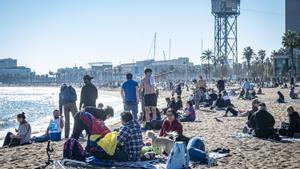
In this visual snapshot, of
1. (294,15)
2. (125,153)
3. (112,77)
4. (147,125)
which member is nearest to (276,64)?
(294,15)

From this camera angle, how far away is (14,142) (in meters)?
11.8

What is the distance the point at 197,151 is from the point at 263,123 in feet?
10.9

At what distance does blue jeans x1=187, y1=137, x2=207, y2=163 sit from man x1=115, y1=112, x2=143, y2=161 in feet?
3.19

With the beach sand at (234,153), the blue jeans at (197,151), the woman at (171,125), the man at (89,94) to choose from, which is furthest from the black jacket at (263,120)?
the man at (89,94)

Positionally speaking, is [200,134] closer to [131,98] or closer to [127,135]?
[131,98]

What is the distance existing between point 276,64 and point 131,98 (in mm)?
84412

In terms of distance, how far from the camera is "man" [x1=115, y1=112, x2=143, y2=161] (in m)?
7.50

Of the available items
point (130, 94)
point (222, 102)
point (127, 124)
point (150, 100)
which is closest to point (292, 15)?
point (222, 102)

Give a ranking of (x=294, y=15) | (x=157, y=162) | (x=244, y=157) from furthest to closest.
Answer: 1. (x=294, y=15)
2. (x=244, y=157)
3. (x=157, y=162)

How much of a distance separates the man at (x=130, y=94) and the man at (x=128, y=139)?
479cm

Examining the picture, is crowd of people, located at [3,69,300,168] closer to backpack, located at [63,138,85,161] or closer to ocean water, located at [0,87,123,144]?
backpack, located at [63,138,85,161]

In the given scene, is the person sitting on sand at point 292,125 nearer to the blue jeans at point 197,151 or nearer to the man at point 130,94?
the blue jeans at point 197,151

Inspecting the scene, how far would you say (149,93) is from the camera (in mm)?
13281

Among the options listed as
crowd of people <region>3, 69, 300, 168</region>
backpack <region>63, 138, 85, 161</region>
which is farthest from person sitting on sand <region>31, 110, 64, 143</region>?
backpack <region>63, 138, 85, 161</region>
